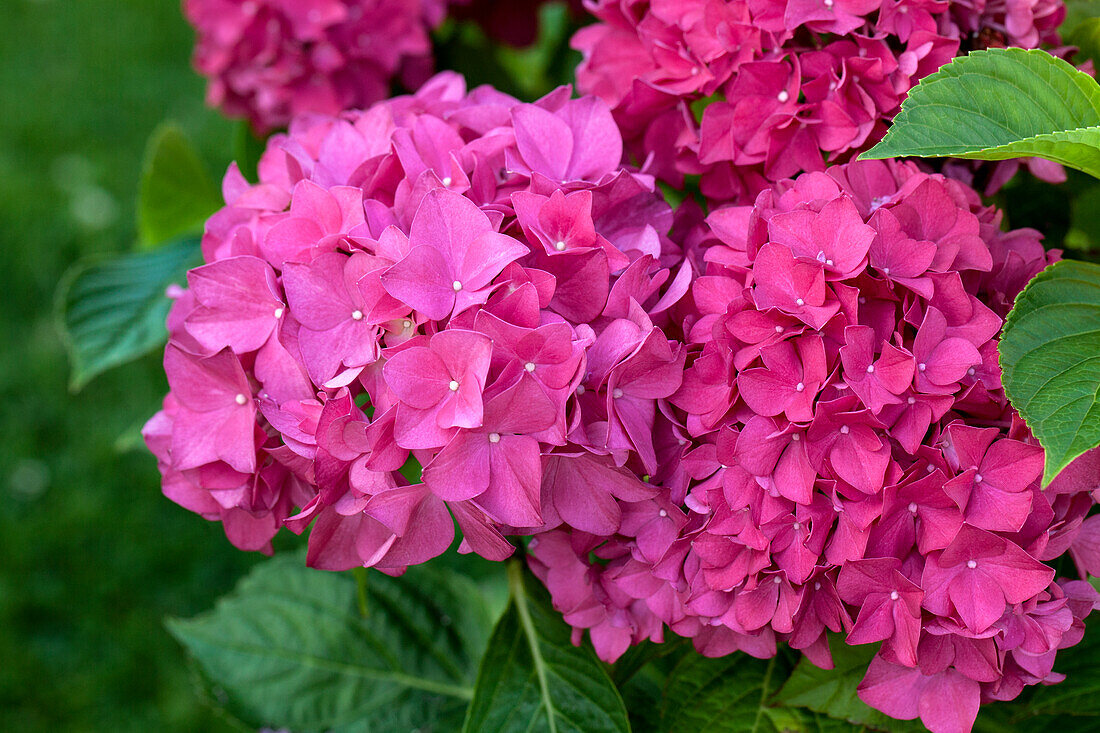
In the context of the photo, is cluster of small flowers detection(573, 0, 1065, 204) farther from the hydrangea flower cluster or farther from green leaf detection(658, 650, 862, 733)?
the hydrangea flower cluster

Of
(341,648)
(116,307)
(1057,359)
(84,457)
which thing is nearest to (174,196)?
(116,307)

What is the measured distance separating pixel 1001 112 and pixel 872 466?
0.70 feet

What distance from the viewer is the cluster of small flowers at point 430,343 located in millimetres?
497

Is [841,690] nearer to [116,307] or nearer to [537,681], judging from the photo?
[537,681]

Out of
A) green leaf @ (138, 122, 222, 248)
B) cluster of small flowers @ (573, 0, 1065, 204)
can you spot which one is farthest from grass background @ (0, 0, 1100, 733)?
cluster of small flowers @ (573, 0, 1065, 204)

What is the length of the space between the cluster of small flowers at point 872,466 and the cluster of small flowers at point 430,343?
39 mm

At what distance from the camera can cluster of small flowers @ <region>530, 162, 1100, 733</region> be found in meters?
0.51

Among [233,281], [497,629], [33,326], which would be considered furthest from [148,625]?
[233,281]

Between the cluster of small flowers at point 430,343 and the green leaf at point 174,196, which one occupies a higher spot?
the cluster of small flowers at point 430,343

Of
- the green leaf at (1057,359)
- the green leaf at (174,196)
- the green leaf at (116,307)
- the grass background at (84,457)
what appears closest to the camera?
the green leaf at (1057,359)

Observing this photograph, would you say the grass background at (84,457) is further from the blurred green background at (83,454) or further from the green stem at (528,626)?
the green stem at (528,626)

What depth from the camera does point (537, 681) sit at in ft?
2.34

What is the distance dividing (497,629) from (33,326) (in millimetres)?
1977

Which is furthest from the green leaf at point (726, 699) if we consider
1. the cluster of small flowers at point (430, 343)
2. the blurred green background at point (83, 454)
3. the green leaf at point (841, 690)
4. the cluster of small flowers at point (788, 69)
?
the blurred green background at point (83, 454)
